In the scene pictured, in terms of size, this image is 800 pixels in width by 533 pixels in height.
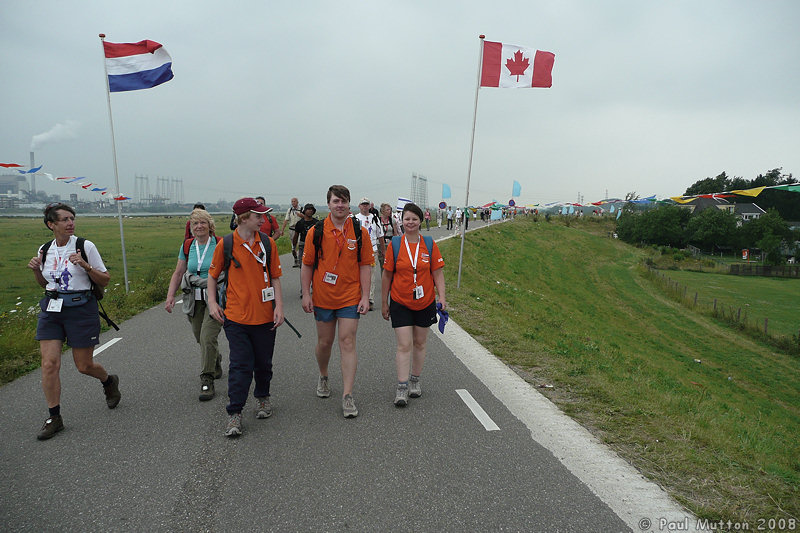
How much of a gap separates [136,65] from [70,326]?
9563mm

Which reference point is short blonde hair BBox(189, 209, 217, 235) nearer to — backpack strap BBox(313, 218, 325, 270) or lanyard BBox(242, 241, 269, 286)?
lanyard BBox(242, 241, 269, 286)

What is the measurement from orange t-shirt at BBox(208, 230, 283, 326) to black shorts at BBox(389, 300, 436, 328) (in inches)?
49.0

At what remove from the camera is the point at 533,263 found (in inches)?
1221

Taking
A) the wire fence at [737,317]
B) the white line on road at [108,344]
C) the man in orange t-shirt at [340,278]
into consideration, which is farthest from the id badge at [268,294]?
the wire fence at [737,317]

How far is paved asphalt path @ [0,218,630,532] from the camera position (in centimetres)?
288

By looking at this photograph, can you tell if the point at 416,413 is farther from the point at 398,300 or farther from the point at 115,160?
the point at 115,160

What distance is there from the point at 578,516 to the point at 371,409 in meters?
2.19

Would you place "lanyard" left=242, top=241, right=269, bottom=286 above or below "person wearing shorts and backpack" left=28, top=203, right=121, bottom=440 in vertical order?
above

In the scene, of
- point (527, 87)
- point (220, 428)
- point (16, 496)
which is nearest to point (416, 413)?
point (220, 428)

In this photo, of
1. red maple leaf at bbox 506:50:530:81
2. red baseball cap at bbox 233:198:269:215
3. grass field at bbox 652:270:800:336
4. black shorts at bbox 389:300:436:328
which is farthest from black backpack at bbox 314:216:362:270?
grass field at bbox 652:270:800:336

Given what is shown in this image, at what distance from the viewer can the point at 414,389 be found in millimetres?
→ 4930

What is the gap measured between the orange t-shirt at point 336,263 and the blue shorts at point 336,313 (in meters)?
0.04

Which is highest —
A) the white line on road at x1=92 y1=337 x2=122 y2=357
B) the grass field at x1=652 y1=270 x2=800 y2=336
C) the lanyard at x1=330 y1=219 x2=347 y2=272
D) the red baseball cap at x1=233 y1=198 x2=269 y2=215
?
the red baseball cap at x1=233 y1=198 x2=269 y2=215

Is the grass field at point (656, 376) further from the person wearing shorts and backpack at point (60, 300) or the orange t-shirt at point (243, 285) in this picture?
the person wearing shorts and backpack at point (60, 300)
